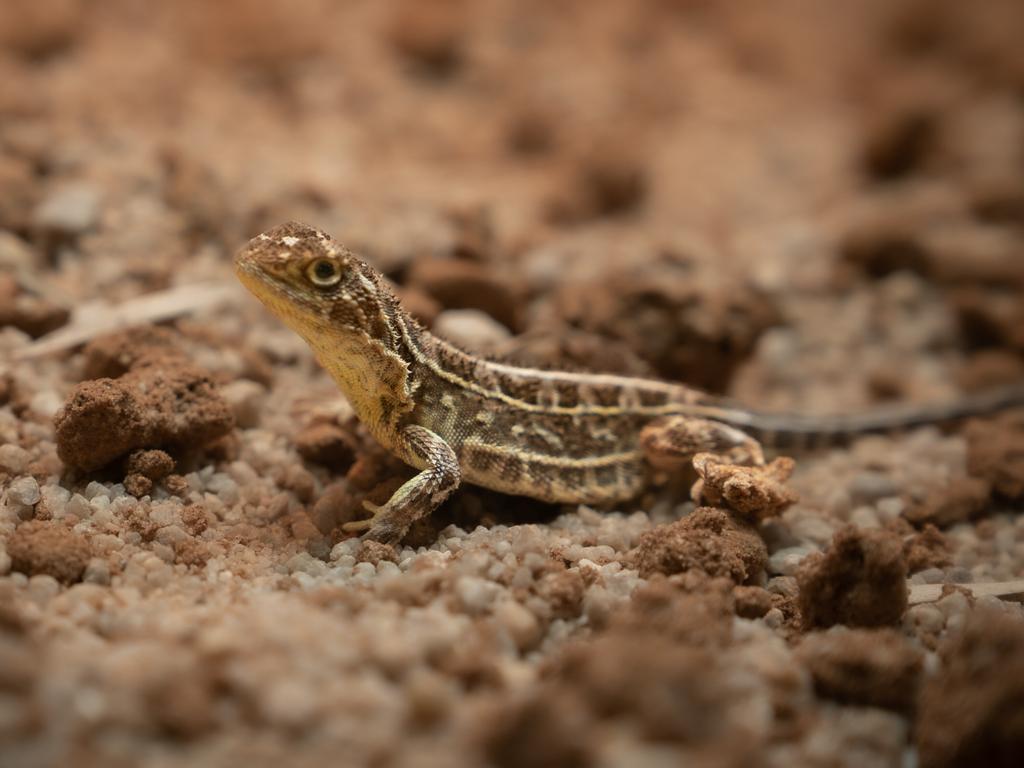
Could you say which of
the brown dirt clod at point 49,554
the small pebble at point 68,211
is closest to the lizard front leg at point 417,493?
the brown dirt clod at point 49,554

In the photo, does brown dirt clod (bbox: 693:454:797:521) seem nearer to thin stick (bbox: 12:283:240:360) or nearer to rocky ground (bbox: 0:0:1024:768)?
rocky ground (bbox: 0:0:1024:768)

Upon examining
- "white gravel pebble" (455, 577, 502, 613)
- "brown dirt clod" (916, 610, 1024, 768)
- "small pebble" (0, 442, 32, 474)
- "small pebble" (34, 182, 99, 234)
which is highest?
"brown dirt clod" (916, 610, 1024, 768)

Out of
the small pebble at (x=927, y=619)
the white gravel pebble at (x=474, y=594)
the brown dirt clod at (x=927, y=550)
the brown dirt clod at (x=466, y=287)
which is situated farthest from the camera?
the brown dirt clod at (x=466, y=287)

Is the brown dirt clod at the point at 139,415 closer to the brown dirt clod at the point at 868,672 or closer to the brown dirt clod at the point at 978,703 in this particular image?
the brown dirt clod at the point at 868,672

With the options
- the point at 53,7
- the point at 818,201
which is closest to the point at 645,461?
the point at 818,201

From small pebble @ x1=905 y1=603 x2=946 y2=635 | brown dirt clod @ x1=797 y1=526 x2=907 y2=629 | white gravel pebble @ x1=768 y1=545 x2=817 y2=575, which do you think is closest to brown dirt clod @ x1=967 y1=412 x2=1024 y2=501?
white gravel pebble @ x1=768 y1=545 x2=817 y2=575

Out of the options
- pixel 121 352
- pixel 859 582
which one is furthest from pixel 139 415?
pixel 859 582
